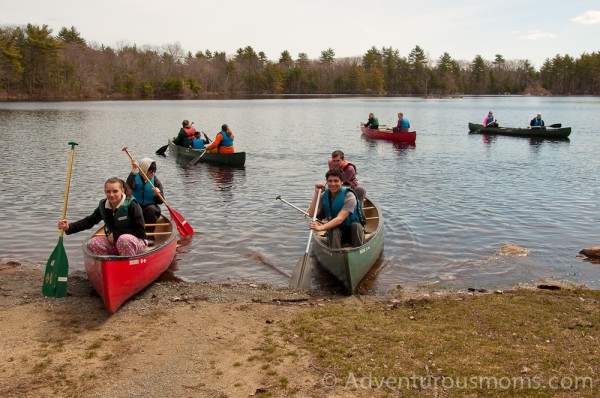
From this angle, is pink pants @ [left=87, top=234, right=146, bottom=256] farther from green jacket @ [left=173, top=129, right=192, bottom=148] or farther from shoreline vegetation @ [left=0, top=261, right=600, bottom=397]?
green jacket @ [left=173, top=129, right=192, bottom=148]

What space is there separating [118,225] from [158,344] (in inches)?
92.7

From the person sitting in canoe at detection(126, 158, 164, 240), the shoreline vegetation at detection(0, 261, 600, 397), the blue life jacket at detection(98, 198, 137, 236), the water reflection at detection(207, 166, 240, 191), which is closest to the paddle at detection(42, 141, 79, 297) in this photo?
the shoreline vegetation at detection(0, 261, 600, 397)

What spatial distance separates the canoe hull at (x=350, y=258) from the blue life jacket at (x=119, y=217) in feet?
11.0

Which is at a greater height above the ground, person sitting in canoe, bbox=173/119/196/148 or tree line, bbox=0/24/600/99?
tree line, bbox=0/24/600/99

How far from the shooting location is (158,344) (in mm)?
6277

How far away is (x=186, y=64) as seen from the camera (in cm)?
13750

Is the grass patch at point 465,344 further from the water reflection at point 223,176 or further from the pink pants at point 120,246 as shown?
the water reflection at point 223,176

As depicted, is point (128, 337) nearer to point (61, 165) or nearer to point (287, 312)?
point (287, 312)

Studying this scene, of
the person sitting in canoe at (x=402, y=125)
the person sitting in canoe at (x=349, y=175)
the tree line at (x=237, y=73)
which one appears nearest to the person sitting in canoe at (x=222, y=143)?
the person sitting in canoe at (x=349, y=175)

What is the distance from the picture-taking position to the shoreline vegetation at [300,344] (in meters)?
5.19

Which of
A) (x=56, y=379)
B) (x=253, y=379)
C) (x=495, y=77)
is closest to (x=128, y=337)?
(x=56, y=379)

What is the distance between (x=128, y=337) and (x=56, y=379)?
1179 millimetres

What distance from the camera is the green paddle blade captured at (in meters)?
7.79

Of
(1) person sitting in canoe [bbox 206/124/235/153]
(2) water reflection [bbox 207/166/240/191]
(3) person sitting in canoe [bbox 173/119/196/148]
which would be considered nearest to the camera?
(2) water reflection [bbox 207/166/240/191]
